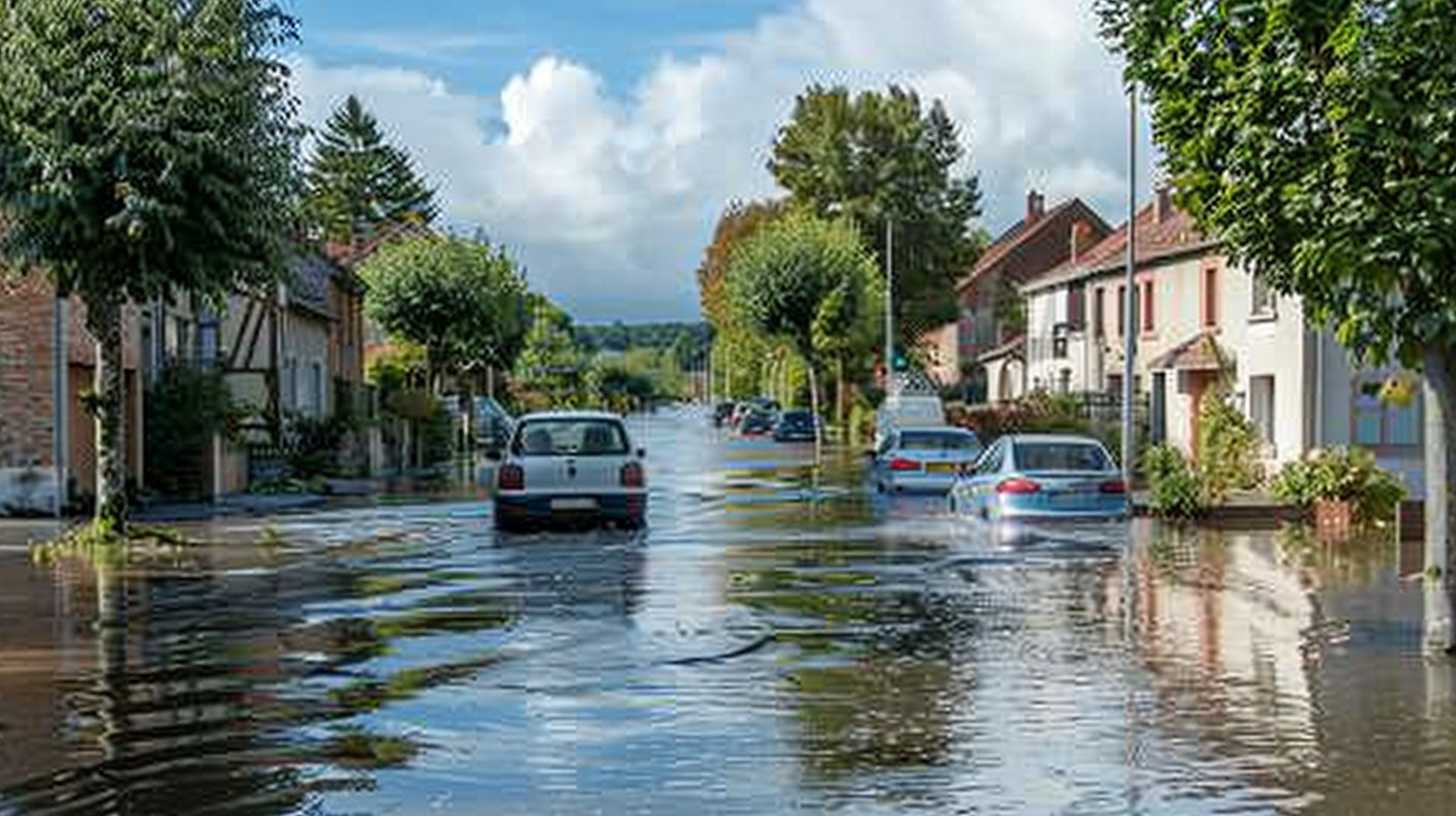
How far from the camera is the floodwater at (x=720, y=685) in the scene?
8.72 m

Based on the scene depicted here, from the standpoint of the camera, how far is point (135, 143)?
810 inches

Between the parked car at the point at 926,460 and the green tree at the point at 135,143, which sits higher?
the green tree at the point at 135,143

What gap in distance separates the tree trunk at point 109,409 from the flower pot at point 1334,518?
15.4 metres

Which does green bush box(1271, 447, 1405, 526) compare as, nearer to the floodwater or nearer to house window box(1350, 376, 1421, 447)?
the floodwater

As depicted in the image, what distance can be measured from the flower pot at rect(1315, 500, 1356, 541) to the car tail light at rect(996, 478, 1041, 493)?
14.8 feet

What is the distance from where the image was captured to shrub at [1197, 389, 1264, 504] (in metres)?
30.3

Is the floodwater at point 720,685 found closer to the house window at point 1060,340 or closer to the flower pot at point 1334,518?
the flower pot at point 1334,518

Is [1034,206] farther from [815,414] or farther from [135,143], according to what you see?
[135,143]

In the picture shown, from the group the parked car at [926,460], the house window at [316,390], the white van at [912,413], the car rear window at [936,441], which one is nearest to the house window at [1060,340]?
the white van at [912,413]

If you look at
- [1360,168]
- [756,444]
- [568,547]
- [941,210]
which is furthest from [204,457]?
[941,210]

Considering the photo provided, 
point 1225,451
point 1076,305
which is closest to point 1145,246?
point 1076,305

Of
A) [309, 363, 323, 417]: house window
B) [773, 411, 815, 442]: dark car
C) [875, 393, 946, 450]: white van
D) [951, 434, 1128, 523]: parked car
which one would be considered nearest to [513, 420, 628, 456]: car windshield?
[951, 434, 1128, 523]: parked car

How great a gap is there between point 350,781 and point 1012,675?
16.1ft

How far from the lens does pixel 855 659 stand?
510 inches
